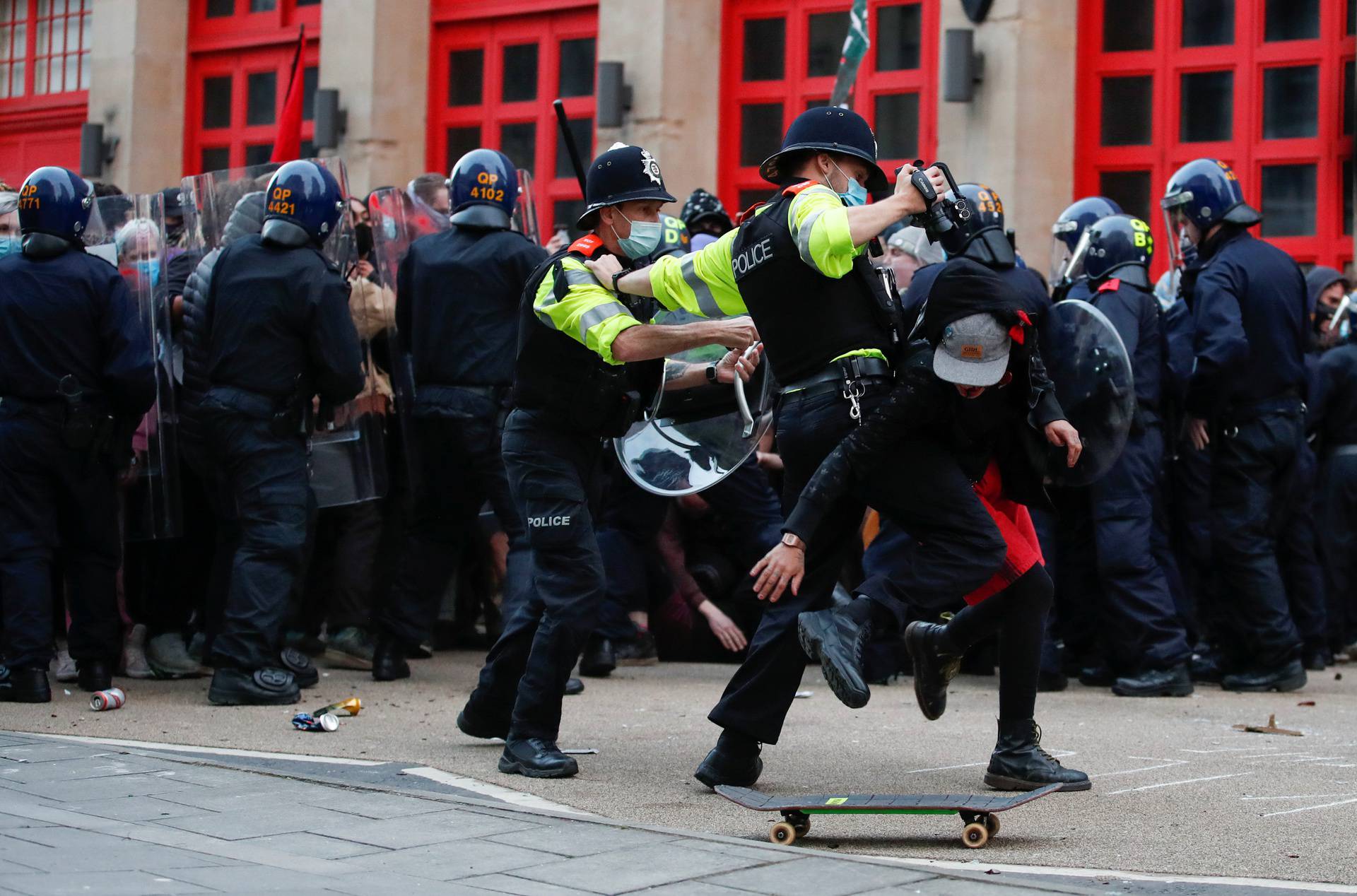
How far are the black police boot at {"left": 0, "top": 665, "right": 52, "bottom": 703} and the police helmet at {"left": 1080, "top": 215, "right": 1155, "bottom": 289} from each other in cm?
471

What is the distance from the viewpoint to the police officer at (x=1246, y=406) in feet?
26.0

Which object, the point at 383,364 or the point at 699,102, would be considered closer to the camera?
the point at 383,364

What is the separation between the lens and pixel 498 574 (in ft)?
29.4

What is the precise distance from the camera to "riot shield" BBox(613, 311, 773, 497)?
19.5ft

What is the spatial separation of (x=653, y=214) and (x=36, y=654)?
314cm

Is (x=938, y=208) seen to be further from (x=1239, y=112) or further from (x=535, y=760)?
(x=1239, y=112)

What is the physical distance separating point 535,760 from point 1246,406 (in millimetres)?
4143

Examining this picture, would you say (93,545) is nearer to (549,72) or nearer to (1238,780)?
(1238,780)

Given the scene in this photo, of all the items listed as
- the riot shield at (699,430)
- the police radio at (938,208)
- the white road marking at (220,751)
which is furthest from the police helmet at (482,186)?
the police radio at (938,208)

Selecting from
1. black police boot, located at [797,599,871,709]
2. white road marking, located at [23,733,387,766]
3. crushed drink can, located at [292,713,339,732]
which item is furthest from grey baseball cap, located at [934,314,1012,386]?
crushed drink can, located at [292,713,339,732]

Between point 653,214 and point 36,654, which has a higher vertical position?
point 653,214

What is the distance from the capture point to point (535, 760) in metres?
5.32

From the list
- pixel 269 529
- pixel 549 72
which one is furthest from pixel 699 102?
pixel 269 529

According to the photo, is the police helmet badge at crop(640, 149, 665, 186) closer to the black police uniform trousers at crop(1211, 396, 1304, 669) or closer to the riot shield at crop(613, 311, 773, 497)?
the riot shield at crop(613, 311, 773, 497)
